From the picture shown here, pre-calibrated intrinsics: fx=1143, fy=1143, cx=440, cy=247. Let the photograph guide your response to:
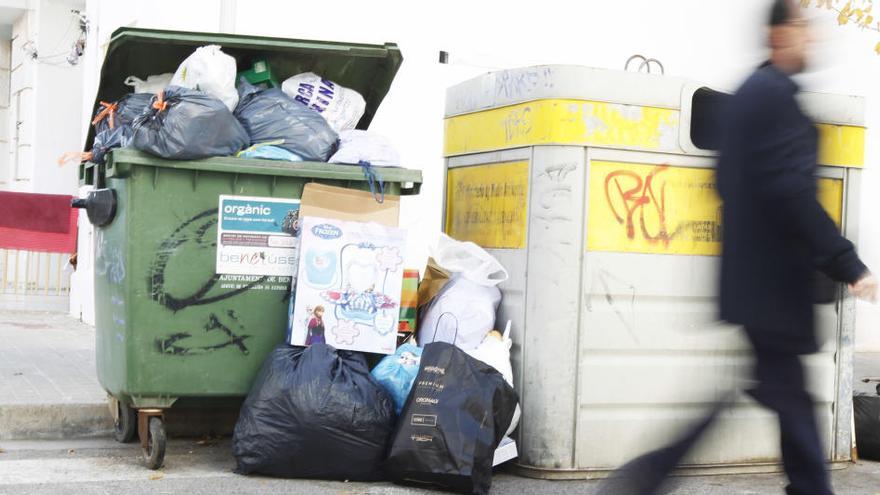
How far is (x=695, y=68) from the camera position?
35.9ft

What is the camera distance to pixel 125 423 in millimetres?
5742

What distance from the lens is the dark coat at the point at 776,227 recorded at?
133 inches

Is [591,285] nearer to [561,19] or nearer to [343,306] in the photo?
[343,306]

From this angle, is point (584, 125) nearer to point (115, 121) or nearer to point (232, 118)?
point (232, 118)

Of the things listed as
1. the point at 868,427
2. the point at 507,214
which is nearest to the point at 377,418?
the point at 507,214

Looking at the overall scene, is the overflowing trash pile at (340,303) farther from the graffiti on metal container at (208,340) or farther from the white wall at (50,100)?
the white wall at (50,100)

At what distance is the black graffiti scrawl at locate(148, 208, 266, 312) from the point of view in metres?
5.01

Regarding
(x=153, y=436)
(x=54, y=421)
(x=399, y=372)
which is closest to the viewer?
(x=153, y=436)

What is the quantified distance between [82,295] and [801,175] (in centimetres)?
918

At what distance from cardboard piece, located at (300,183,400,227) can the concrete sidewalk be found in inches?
71.4

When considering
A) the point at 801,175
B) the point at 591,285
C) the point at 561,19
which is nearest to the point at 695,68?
the point at 561,19

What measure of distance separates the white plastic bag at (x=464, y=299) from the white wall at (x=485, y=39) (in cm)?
350

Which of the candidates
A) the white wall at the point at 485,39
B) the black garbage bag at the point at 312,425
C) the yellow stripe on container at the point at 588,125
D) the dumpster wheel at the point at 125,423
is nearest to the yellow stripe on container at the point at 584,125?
the yellow stripe on container at the point at 588,125

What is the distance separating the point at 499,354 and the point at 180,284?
147cm
